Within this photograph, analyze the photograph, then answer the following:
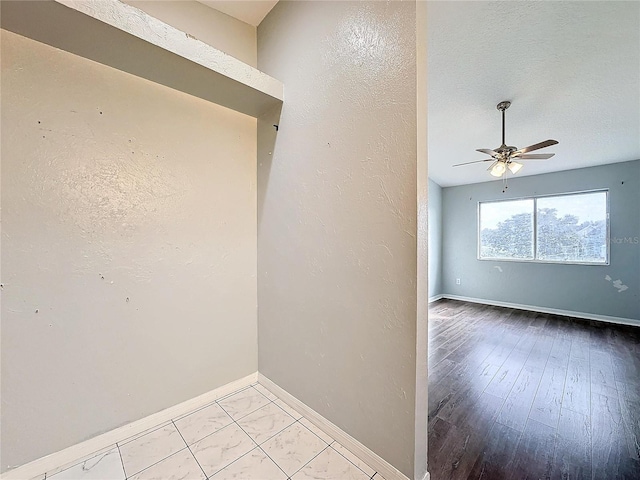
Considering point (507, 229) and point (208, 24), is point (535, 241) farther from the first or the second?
point (208, 24)

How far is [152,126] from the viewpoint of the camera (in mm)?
1600

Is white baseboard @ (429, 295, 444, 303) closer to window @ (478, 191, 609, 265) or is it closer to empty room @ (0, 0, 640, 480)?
window @ (478, 191, 609, 265)

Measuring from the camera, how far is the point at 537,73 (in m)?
2.07

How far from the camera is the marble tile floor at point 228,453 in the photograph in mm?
1241

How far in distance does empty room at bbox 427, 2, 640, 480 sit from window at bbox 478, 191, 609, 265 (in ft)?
0.06

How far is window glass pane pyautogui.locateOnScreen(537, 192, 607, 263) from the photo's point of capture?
4.13m

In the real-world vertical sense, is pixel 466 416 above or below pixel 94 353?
below

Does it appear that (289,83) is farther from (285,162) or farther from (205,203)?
(205,203)

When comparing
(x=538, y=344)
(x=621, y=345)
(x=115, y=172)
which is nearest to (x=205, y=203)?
(x=115, y=172)

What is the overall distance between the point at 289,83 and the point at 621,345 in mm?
4743

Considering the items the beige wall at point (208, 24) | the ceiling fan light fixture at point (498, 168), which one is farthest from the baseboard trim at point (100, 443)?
the ceiling fan light fixture at point (498, 168)

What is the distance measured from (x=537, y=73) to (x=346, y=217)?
2.18 meters

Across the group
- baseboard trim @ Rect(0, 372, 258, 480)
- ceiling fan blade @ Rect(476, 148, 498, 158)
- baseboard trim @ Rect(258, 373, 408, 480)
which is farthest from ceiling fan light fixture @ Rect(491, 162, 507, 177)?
baseboard trim @ Rect(0, 372, 258, 480)

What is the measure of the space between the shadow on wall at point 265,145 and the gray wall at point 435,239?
171 inches
